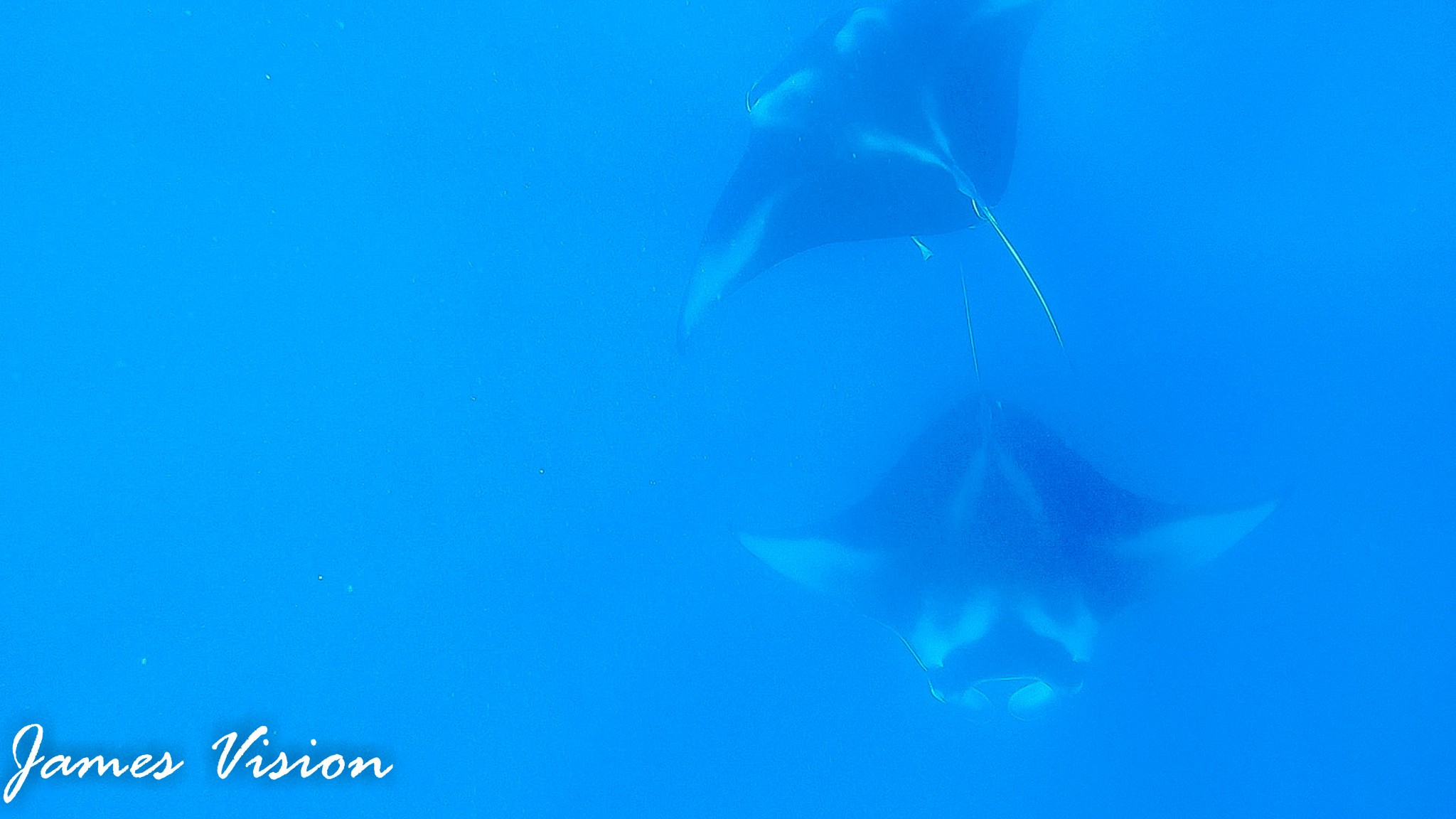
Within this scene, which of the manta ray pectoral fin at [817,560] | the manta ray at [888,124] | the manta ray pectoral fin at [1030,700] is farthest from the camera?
the manta ray pectoral fin at [1030,700]

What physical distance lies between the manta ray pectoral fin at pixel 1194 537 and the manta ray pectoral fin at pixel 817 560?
452 mm

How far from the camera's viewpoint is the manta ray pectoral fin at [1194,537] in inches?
54.4

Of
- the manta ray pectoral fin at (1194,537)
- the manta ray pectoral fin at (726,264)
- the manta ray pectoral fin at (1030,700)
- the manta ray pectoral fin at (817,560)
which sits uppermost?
the manta ray pectoral fin at (726,264)

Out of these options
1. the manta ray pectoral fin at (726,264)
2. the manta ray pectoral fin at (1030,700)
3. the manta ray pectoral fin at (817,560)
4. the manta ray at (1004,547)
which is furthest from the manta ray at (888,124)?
the manta ray pectoral fin at (1030,700)

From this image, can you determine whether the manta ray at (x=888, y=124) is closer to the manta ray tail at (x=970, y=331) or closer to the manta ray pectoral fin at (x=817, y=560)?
the manta ray tail at (x=970, y=331)

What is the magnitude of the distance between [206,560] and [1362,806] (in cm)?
242

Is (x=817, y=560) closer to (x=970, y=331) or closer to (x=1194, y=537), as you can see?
(x=970, y=331)

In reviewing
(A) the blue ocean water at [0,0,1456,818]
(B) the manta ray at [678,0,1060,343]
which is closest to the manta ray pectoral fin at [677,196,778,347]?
(B) the manta ray at [678,0,1060,343]

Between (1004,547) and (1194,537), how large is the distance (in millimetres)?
323

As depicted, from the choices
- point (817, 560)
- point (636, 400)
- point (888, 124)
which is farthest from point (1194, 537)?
point (636, 400)

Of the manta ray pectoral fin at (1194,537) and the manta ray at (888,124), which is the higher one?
the manta ray at (888,124)

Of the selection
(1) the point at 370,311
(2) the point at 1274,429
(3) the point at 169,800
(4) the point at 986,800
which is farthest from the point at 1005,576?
(3) the point at 169,800

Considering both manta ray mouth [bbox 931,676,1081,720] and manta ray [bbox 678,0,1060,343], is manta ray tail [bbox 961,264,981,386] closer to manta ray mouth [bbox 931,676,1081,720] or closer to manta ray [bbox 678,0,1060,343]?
manta ray [bbox 678,0,1060,343]

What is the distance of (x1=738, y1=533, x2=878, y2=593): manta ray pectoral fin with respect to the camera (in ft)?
4.73
